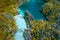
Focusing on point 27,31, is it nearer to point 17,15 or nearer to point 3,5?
point 17,15

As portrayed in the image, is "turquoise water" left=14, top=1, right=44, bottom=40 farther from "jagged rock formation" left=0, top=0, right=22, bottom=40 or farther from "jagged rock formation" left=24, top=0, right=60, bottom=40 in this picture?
"jagged rock formation" left=24, top=0, right=60, bottom=40

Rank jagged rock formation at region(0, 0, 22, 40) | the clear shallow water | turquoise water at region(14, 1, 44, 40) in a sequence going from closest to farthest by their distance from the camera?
1. jagged rock formation at region(0, 0, 22, 40)
2. the clear shallow water
3. turquoise water at region(14, 1, 44, 40)

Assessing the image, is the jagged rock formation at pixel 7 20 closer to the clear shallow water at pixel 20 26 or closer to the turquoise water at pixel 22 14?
the clear shallow water at pixel 20 26

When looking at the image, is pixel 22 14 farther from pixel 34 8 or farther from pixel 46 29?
pixel 46 29

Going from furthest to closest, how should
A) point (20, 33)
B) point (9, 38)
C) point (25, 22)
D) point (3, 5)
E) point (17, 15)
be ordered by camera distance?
point (3, 5) < point (17, 15) < point (25, 22) < point (20, 33) < point (9, 38)

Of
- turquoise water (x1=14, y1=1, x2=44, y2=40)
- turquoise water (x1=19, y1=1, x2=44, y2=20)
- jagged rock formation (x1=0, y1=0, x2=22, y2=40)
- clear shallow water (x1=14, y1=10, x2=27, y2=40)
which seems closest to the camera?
jagged rock formation (x1=0, y1=0, x2=22, y2=40)

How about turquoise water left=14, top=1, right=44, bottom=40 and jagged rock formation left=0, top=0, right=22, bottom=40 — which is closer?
jagged rock formation left=0, top=0, right=22, bottom=40

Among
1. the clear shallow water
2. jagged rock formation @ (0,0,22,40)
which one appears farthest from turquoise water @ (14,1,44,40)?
jagged rock formation @ (0,0,22,40)

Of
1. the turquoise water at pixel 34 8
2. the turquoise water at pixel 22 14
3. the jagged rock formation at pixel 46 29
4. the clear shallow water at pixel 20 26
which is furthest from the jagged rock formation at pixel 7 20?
the jagged rock formation at pixel 46 29

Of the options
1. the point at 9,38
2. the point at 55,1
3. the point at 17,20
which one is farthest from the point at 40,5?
the point at 9,38
